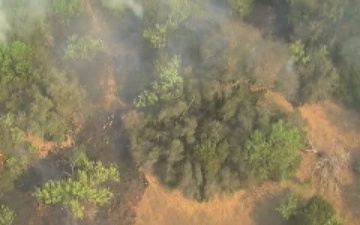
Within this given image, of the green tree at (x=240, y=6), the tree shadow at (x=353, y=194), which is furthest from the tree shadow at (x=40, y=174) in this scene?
the tree shadow at (x=353, y=194)

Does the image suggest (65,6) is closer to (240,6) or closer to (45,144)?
(45,144)

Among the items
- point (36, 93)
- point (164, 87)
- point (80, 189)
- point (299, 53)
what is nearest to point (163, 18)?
point (164, 87)

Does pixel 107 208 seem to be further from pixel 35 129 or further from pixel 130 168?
pixel 35 129

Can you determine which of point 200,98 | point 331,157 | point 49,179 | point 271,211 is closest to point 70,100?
point 49,179

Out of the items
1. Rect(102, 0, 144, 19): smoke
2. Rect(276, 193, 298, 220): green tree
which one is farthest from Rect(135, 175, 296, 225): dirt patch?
Rect(102, 0, 144, 19): smoke

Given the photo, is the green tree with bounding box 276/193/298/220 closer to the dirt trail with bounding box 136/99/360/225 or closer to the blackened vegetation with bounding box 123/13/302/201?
the dirt trail with bounding box 136/99/360/225

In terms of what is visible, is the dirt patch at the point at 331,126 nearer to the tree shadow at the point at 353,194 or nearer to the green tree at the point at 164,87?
the tree shadow at the point at 353,194
